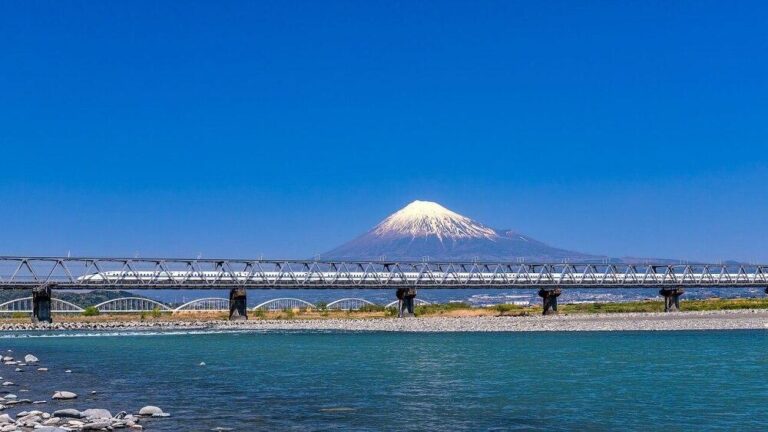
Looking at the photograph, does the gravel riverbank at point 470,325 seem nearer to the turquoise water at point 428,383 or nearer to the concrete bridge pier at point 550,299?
the concrete bridge pier at point 550,299

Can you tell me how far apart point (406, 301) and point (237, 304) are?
2062 centimetres

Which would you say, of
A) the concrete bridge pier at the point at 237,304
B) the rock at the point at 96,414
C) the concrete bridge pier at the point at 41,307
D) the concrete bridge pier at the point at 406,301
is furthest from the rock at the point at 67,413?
the concrete bridge pier at the point at 406,301

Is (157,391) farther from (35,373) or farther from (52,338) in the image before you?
(52,338)

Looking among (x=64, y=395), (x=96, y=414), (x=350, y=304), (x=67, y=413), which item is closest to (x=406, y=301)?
(x=350, y=304)

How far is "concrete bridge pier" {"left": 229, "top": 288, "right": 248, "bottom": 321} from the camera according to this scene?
305 ft

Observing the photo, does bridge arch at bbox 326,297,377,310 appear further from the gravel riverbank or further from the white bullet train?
the gravel riverbank

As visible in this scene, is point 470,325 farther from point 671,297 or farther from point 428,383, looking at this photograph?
point 428,383

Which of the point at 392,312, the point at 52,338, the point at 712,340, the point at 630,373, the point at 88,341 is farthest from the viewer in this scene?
the point at 392,312

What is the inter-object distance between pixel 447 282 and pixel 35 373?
83287 mm

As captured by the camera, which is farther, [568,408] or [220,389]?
[220,389]

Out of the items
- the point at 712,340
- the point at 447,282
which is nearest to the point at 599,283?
the point at 447,282

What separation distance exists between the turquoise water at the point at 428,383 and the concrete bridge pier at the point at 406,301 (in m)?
44.4

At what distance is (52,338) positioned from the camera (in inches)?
2557

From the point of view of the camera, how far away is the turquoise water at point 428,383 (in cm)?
2216
